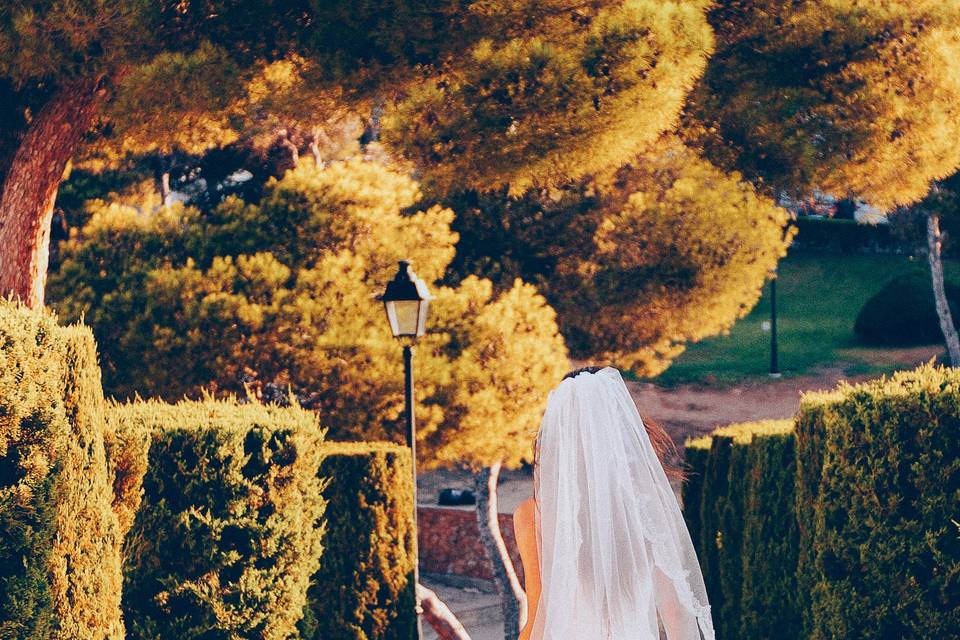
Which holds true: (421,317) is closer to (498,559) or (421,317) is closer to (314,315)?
(314,315)

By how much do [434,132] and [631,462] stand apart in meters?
5.25

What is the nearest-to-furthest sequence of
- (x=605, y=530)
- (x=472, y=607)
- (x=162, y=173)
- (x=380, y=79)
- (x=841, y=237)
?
(x=605, y=530), (x=380, y=79), (x=162, y=173), (x=472, y=607), (x=841, y=237)

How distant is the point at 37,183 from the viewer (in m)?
9.00

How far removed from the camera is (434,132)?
9.09 metres

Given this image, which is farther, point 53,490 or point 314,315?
point 314,315

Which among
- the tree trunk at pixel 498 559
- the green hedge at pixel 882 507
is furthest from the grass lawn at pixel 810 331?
the green hedge at pixel 882 507

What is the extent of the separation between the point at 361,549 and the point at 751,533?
3231 millimetres

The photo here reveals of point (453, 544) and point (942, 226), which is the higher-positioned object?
point (942, 226)

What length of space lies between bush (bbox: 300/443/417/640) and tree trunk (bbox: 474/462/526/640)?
15.1 feet

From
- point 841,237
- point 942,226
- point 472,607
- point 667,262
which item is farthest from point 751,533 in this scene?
point 841,237

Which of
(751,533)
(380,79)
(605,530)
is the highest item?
(380,79)

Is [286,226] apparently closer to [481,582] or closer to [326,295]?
[326,295]

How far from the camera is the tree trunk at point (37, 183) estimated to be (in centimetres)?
880

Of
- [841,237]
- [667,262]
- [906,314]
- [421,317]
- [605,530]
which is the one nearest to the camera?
[605,530]
